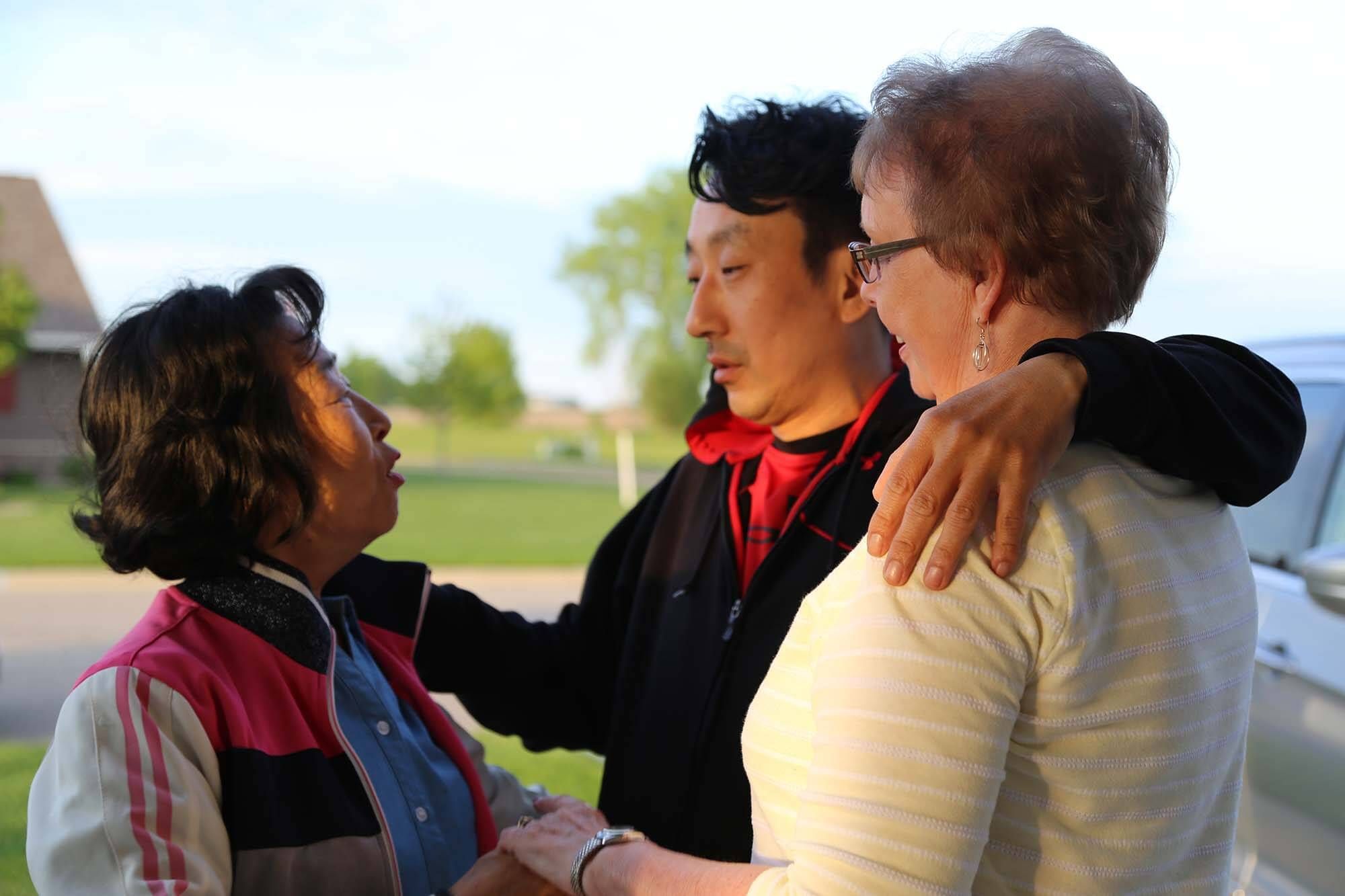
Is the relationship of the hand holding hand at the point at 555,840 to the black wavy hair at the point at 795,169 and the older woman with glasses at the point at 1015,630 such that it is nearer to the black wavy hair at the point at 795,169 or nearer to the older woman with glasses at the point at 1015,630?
the older woman with glasses at the point at 1015,630

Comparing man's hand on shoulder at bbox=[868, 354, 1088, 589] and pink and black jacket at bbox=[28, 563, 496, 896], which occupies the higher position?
man's hand on shoulder at bbox=[868, 354, 1088, 589]

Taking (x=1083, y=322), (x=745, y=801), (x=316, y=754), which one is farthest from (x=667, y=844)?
(x=1083, y=322)

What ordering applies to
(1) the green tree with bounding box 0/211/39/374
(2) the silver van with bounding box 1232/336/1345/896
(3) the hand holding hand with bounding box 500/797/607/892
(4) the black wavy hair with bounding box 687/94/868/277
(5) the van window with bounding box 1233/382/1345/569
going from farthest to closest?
(1) the green tree with bounding box 0/211/39/374, (5) the van window with bounding box 1233/382/1345/569, (2) the silver van with bounding box 1232/336/1345/896, (4) the black wavy hair with bounding box 687/94/868/277, (3) the hand holding hand with bounding box 500/797/607/892

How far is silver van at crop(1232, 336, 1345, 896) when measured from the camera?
243 centimetres

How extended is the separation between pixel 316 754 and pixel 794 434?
1.10 meters

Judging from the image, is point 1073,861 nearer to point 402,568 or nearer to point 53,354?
point 402,568

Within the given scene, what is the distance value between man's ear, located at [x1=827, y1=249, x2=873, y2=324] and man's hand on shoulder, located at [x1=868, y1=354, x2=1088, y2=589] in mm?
1151

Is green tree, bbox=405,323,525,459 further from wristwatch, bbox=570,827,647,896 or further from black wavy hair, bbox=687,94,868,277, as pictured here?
wristwatch, bbox=570,827,647,896

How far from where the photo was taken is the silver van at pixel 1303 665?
2.43 m

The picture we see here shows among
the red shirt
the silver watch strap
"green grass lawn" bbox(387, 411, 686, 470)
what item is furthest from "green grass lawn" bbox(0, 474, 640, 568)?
"green grass lawn" bbox(387, 411, 686, 470)

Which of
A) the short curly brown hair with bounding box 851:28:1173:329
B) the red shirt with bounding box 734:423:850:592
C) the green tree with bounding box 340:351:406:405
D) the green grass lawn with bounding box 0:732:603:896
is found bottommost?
the green tree with bounding box 340:351:406:405

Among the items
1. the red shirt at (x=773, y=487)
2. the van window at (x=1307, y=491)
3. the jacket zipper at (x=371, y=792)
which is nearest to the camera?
the jacket zipper at (x=371, y=792)

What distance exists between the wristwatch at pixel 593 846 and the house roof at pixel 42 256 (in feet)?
98.3

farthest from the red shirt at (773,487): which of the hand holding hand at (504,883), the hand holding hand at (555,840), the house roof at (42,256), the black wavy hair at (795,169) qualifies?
the house roof at (42,256)
